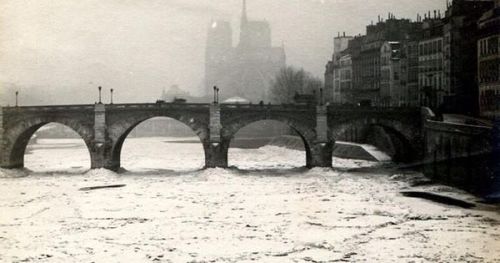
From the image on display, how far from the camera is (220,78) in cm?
14038

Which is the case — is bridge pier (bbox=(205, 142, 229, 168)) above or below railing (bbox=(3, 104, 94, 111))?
below

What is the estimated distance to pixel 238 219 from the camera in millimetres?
32344

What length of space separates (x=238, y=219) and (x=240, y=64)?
97.6 meters

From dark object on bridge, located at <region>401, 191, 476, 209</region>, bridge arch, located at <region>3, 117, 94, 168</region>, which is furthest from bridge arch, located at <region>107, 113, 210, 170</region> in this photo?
dark object on bridge, located at <region>401, 191, 476, 209</region>

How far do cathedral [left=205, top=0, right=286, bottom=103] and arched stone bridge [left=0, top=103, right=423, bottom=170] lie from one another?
4153 centimetres

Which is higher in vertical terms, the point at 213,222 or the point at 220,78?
the point at 220,78

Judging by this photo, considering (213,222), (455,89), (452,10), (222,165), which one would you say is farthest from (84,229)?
(452,10)

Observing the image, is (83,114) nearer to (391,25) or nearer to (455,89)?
(455,89)

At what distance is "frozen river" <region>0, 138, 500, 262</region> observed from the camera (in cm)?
2538

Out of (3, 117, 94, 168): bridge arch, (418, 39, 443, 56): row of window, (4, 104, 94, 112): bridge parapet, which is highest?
(418, 39, 443, 56): row of window

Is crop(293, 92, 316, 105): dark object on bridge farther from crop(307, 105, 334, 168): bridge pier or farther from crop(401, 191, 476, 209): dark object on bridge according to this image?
crop(401, 191, 476, 209): dark object on bridge

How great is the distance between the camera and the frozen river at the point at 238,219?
2538cm

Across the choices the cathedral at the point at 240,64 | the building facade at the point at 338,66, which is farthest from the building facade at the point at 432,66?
the cathedral at the point at 240,64

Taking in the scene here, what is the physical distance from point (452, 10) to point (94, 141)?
107 feet
